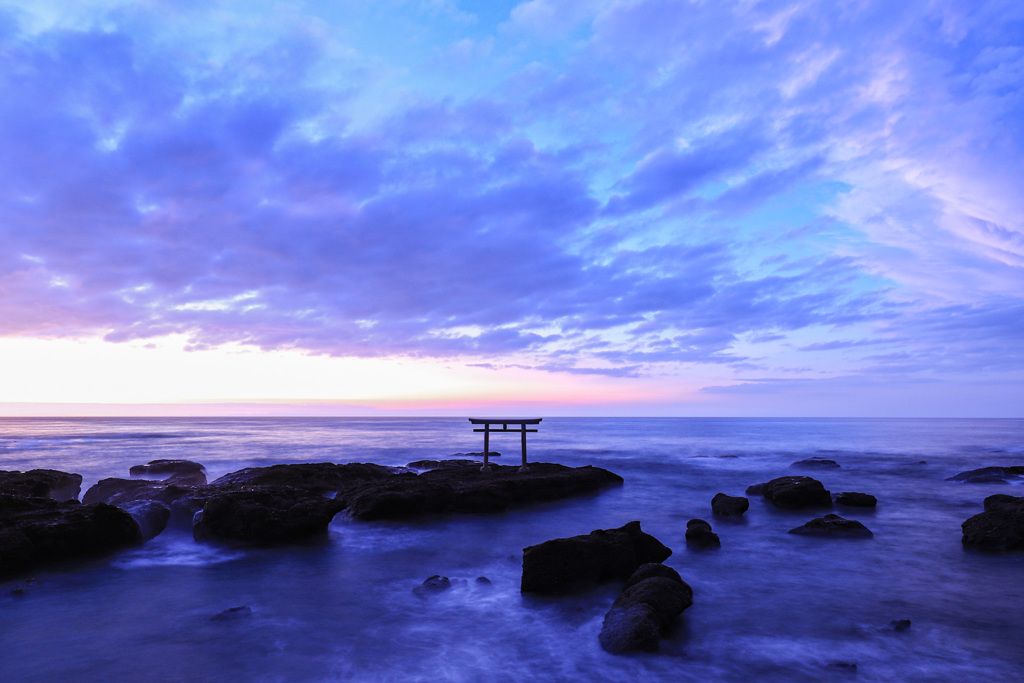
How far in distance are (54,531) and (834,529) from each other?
785 inches

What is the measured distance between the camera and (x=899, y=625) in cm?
863

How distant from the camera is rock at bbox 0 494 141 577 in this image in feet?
35.6

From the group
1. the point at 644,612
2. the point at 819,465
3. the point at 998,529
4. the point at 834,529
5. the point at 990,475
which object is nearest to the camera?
the point at 644,612

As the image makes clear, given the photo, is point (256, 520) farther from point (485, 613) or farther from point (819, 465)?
point (819, 465)

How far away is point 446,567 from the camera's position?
12.1m

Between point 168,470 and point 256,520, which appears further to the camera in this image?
point 168,470

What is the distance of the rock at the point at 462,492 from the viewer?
17.3 metres

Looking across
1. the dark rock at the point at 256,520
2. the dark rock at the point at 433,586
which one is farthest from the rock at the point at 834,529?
the dark rock at the point at 256,520

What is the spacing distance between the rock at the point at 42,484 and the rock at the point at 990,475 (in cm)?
4161

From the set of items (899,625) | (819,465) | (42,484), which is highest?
(42,484)

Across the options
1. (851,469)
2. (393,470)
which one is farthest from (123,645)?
(851,469)

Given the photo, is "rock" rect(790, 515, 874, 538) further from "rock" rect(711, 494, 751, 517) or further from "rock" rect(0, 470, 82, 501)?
"rock" rect(0, 470, 82, 501)

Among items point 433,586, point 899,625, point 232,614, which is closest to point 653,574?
point 899,625

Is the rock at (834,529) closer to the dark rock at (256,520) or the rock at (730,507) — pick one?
the rock at (730,507)
